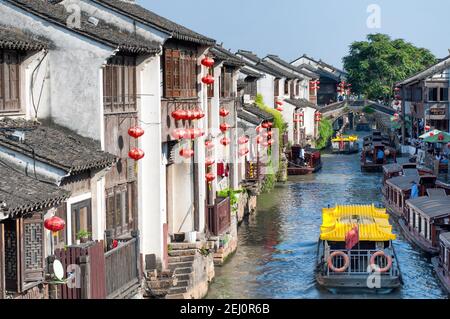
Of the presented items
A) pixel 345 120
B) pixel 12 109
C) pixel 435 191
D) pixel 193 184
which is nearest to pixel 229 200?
pixel 193 184

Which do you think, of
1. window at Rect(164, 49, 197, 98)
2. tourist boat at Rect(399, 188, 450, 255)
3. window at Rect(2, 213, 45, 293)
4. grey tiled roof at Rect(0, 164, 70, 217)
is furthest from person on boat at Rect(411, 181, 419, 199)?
window at Rect(2, 213, 45, 293)

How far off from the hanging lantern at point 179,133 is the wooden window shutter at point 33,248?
1159cm

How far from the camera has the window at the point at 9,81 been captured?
20766 mm

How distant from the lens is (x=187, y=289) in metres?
27.1

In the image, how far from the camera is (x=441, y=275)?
108 ft

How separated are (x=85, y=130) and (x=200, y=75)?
39.8 ft

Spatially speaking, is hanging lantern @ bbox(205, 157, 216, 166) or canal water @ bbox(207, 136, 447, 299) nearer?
canal water @ bbox(207, 136, 447, 299)

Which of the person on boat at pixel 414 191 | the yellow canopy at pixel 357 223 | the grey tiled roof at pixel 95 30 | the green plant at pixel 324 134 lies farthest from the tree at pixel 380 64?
the grey tiled roof at pixel 95 30

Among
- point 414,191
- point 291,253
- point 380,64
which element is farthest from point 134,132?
point 380,64

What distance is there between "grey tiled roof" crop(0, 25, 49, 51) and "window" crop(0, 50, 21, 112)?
12.3 inches

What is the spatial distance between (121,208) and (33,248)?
736 cm

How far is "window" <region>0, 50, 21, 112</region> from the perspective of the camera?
68.1ft

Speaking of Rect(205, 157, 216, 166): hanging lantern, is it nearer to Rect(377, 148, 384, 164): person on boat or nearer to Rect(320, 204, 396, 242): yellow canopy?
Rect(320, 204, 396, 242): yellow canopy

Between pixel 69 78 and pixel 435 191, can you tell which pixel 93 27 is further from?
pixel 435 191
